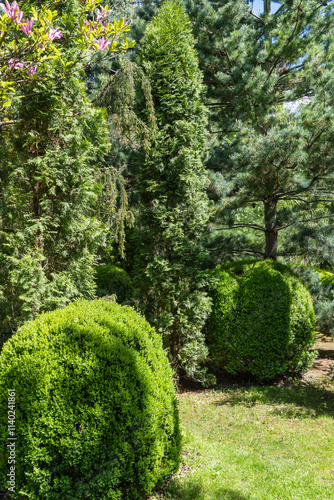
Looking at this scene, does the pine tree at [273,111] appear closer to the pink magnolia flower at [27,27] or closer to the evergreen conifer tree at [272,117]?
the evergreen conifer tree at [272,117]

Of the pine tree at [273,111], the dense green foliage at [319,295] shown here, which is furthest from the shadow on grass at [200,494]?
the dense green foliage at [319,295]

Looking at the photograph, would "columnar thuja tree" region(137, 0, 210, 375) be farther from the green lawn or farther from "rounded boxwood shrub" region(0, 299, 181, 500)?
"rounded boxwood shrub" region(0, 299, 181, 500)

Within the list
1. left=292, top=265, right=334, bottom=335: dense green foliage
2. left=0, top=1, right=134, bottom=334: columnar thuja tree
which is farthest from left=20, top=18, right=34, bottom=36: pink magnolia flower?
left=292, top=265, right=334, bottom=335: dense green foliage

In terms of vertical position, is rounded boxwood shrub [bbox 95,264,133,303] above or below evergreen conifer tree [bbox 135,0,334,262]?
below

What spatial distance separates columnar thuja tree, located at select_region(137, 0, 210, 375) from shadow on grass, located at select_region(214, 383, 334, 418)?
2.50ft

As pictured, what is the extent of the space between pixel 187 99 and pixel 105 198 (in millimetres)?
2083

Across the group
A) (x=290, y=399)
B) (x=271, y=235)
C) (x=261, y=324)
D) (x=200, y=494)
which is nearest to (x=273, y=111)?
(x=271, y=235)

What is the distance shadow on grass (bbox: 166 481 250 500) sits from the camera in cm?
275

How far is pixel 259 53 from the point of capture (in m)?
6.82

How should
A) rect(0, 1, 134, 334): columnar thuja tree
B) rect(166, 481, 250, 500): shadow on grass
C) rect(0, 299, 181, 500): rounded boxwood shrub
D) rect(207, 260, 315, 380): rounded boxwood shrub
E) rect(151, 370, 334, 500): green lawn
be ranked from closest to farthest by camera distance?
rect(0, 299, 181, 500): rounded boxwood shrub → rect(166, 481, 250, 500): shadow on grass → rect(151, 370, 334, 500): green lawn → rect(0, 1, 134, 334): columnar thuja tree → rect(207, 260, 315, 380): rounded boxwood shrub

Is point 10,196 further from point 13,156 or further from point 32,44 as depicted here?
point 32,44

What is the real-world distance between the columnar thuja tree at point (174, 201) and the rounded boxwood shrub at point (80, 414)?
2712 millimetres

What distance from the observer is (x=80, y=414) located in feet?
7.85

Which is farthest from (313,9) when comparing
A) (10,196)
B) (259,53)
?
(10,196)
